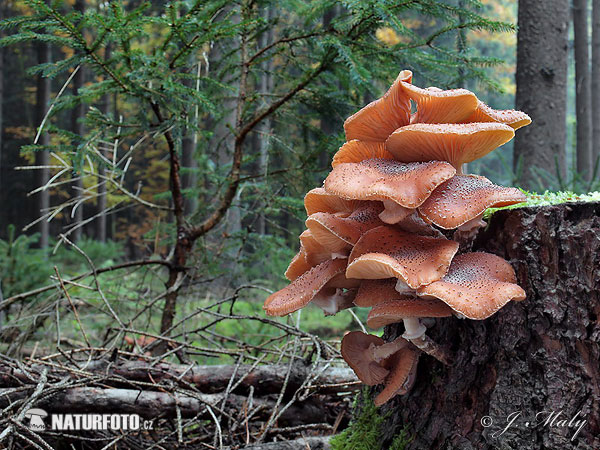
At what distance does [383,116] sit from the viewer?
1838mm

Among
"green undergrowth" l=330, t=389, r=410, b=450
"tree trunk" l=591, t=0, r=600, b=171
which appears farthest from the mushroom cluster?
"tree trunk" l=591, t=0, r=600, b=171

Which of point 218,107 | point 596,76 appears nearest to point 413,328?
point 218,107

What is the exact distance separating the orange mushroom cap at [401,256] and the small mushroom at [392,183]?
0.28ft

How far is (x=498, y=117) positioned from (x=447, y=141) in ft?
0.85

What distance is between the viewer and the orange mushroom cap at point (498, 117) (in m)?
1.76

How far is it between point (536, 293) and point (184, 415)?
1875 millimetres

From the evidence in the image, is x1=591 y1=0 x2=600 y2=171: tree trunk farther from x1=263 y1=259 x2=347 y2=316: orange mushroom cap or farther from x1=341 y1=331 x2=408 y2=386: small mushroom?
x1=263 y1=259 x2=347 y2=316: orange mushroom cap

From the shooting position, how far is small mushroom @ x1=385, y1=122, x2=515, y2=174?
5.23 ft

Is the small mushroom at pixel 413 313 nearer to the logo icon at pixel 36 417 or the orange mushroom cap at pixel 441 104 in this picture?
the orange mushroom cap at pixel 441 104

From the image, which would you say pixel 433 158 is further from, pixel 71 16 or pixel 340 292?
pixel 71 16

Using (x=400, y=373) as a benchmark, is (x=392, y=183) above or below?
above

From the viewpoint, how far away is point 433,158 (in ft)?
6.02

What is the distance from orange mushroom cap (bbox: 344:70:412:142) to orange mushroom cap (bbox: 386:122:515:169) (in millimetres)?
101

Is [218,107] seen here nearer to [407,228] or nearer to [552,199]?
[407,228]
